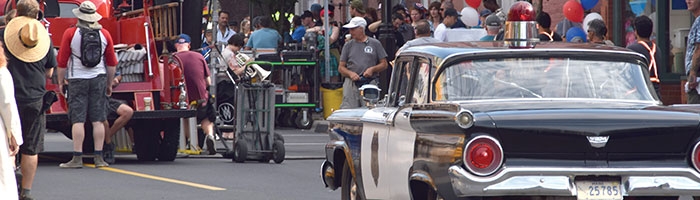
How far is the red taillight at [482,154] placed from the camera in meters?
8.17

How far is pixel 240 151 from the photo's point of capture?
18031 mm

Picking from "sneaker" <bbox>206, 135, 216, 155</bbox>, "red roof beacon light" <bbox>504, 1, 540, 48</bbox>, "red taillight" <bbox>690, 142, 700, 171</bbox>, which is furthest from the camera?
"sneaker" <bbox>206, 135, 216, 155</bbox>

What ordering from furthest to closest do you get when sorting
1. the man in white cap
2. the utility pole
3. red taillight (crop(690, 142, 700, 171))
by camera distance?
the utility pole
the man in white cap
red taillight (crop(690, 142, 700, 171))

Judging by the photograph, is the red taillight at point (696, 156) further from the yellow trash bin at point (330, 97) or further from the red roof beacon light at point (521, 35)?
the yellow trash bin at point (330, 97)

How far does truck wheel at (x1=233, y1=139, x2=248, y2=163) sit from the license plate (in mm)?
10061

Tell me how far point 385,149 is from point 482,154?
169 centimetres

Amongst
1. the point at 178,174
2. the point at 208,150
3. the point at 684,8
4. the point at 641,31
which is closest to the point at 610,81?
the point at 641,31

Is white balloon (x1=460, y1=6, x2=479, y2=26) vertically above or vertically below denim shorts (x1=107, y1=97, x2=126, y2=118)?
above

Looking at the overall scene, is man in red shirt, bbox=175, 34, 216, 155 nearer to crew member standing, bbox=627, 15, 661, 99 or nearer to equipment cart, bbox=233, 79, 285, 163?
equipment cart, bbox=233, 79, 285, 163

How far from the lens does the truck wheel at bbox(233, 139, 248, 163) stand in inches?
710

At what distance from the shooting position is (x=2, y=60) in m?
11.1

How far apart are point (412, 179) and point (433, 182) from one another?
0.50 meters

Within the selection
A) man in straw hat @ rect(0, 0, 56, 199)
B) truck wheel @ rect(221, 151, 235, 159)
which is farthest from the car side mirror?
truck wheel @ rect(221, 151, 235, 159)

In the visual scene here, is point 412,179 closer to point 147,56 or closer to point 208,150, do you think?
point 147,56
